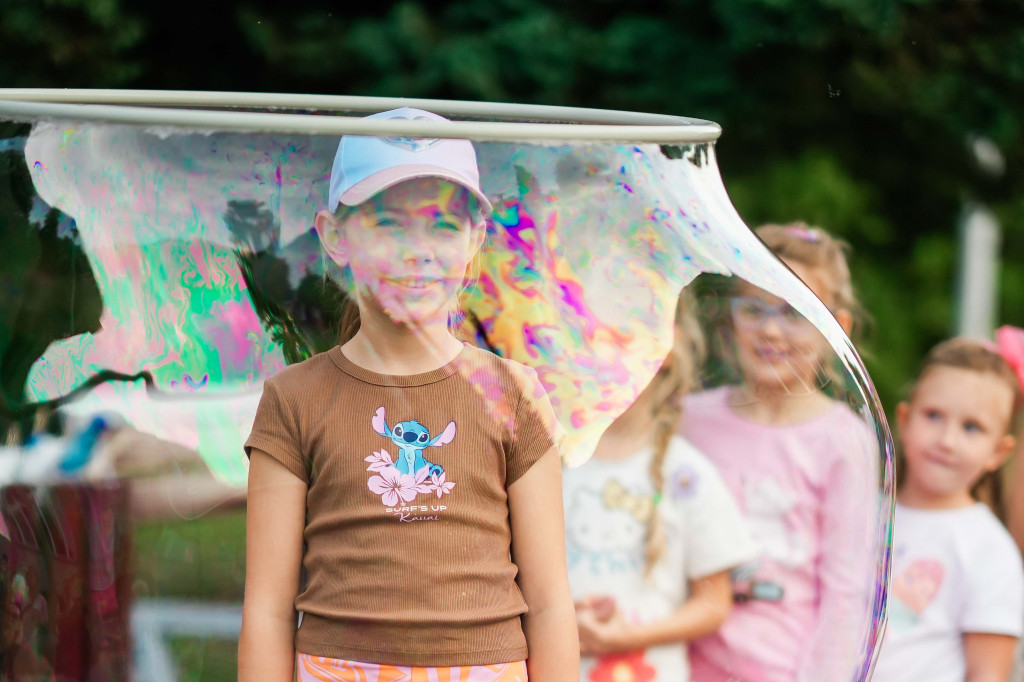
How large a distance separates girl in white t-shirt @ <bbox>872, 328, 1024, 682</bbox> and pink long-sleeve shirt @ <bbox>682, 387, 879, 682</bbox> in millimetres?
852

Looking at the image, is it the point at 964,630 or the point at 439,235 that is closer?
the point at 439,235

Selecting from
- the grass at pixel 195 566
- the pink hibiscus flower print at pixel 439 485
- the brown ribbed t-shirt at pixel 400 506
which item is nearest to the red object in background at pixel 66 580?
the grass at pixel 195 566

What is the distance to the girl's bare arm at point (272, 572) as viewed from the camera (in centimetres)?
93

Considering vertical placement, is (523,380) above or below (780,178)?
below

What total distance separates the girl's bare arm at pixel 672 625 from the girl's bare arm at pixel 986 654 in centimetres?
114

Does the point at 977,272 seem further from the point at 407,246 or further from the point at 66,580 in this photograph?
the point at 66,580

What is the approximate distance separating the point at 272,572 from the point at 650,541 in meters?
0.35

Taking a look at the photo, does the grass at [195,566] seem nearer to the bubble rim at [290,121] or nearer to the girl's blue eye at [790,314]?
the bubble rim at [290,121]

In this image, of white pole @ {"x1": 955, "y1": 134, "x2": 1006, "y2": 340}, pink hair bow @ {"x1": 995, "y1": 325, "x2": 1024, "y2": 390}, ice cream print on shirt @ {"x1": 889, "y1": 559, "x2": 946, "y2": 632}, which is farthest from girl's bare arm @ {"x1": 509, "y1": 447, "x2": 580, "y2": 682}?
white pole @ {"x1": 955, "y1": 134, "x2": 1006, "y2": 340}

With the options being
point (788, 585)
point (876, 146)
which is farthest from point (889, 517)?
point (876, 146)

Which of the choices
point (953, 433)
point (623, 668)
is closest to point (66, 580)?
point (623, 668)

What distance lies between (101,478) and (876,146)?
11.6 feet

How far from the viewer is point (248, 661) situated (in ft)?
3.07

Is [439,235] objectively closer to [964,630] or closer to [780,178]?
[964,630]
